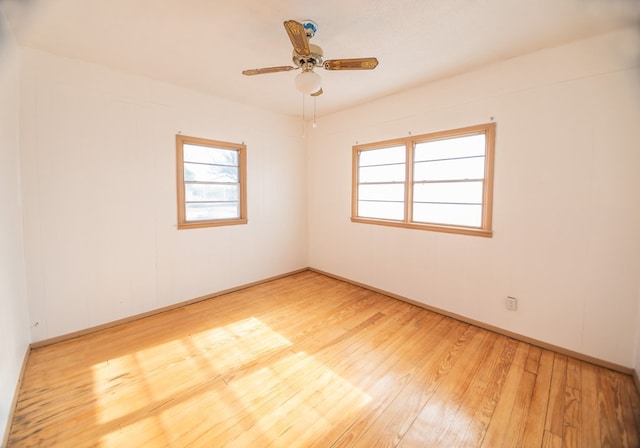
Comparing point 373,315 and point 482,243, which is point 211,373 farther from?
point 482,243

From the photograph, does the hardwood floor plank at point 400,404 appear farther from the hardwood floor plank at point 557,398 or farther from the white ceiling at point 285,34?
the white ceiling at point 285,34

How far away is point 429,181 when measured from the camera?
3334 millimetres

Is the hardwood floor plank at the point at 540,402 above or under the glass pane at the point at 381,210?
under

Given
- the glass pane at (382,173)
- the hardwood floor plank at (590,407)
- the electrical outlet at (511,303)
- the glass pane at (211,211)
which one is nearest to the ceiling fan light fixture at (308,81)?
the glass pane at (382,173)

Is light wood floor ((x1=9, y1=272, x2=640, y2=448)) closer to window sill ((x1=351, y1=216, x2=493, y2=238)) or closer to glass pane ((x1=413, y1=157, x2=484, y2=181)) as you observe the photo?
window sill ((x1=351, y1=216, x2=493, y2=238))

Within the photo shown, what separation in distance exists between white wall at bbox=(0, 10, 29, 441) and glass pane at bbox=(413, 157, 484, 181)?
3.82 meters

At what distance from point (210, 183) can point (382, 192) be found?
240cm

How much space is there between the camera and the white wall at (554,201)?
215cm

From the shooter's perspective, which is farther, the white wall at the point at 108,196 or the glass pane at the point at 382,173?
the glass pane at the point at 382,173

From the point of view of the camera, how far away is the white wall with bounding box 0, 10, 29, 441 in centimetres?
175

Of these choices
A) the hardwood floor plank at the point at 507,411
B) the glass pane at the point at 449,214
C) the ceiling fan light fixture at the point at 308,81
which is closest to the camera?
the hardwood floor plank at the point at 507,411

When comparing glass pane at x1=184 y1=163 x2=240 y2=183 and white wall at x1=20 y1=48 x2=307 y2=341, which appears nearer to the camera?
white wall at x1=20 y1=48 x2=307 y2=341

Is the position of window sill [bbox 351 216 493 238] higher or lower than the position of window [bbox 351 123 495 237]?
lower

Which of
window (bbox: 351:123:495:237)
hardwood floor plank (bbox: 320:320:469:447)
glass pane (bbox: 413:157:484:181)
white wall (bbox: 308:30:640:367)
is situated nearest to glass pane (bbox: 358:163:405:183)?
window (bbox: 351:123:495:237)
